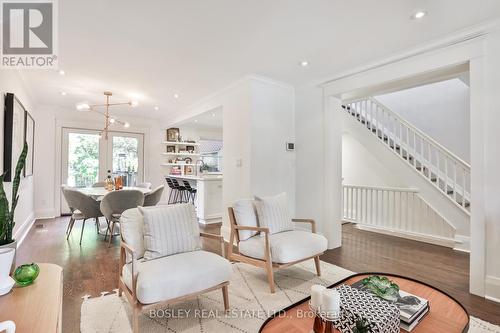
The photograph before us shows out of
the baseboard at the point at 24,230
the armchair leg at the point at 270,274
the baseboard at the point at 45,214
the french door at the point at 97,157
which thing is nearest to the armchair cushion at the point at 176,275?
the armchair leg at the point at 270,274

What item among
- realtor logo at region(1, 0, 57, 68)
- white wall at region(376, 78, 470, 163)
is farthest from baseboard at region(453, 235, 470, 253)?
realtor logo at region(1, 0, 57, 68)

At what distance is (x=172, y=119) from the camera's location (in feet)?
22.0

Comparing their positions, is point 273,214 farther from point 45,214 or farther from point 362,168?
point 45,214

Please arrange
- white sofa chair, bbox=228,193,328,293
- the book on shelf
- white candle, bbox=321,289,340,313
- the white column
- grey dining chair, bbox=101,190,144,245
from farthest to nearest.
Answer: the white column, grey dining chair, bbox=101,190,144,245, white sofa chair, bbox=228,193,328,293, the book on shelf, white candle, bbox=321,289,340,313

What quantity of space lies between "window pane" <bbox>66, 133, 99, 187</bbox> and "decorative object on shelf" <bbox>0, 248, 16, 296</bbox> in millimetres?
5691

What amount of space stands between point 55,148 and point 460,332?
738 centimetres

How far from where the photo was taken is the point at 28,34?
2586mm

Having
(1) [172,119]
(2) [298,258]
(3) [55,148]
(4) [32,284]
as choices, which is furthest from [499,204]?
(3) [55,148]

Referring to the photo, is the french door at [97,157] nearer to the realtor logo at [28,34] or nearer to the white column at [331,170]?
the realtor logo at [28,34]

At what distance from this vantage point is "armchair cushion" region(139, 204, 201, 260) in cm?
206

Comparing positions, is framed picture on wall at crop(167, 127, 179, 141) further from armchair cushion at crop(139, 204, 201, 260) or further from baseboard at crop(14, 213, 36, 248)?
armchair cushion at crop(139, 204, 201, 260)

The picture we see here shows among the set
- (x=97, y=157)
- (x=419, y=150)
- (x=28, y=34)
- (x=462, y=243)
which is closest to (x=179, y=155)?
(x=97, y=157)

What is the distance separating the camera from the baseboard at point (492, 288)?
7.55ft

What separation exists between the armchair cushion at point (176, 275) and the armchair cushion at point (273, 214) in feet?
2.68
